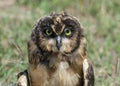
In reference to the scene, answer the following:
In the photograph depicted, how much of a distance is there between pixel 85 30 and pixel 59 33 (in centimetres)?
A: 333

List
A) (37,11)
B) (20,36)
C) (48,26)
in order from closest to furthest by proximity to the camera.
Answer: (48,26) → (20,36) → (37,11)

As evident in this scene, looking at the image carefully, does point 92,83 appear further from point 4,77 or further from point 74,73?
point 4,77

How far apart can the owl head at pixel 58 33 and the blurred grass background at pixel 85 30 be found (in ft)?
3.41

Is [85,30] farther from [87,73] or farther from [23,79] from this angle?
[87,73]

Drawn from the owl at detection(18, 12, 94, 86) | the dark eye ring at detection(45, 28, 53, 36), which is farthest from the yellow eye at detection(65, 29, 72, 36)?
the dark eye ring at detection(45, 28, 53, 36)

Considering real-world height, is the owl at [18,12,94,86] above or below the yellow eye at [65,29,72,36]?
below

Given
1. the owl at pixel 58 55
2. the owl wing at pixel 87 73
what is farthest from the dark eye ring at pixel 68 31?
the owl wing at pixel 87 73

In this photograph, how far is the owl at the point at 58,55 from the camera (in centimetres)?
785

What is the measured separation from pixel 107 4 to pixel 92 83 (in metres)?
4.11

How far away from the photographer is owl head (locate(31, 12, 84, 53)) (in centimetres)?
778

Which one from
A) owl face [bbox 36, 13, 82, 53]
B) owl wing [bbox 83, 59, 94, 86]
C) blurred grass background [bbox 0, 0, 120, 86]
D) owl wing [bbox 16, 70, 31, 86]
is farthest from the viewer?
blurred grass background [bbox 0, 0, 120, 86]

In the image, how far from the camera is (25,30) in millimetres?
11070

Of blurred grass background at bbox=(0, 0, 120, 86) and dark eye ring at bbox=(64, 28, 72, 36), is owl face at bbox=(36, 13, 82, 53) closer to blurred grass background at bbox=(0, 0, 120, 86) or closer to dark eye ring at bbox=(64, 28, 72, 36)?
dark eye ring at bbox=(64, 28, 72, 36)

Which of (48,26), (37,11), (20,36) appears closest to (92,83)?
(48,26)
